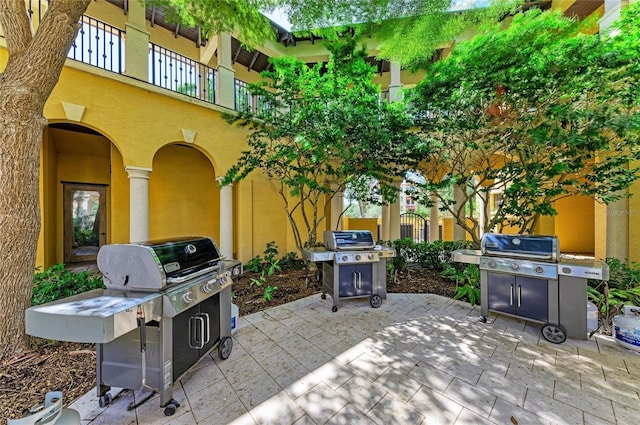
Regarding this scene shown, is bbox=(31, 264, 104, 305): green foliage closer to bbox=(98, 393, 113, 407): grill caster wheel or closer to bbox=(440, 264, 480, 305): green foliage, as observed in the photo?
bbox=(98, 393, 113, 407): grill caster wheel

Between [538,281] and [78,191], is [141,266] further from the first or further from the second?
[78,191]

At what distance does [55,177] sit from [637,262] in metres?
13.3

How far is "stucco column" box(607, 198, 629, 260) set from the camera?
5.10m

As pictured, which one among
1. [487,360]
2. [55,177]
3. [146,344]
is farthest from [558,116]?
[55,177]

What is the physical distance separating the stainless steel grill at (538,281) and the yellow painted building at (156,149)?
372 cm

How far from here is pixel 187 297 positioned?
203cm

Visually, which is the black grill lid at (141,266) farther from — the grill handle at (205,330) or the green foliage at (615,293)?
A: the green foliage at (615,293)

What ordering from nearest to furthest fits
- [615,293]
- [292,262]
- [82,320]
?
[82,320] < [615,293] < [292,262]

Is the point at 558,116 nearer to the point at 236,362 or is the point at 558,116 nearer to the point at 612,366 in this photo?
the point at 612,366

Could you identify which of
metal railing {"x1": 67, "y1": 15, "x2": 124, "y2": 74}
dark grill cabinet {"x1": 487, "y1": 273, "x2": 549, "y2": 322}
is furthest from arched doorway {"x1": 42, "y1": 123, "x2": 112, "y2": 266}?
dark grill cabinet {"x1": 487, "y1": 273, "x2": 549, "y2": 322}

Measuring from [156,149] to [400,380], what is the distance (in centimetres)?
575

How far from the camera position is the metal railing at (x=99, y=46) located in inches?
180

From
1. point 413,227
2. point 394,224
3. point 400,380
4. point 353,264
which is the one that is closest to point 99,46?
point 353,264

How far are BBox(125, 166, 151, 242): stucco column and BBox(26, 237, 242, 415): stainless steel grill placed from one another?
3.58 m
